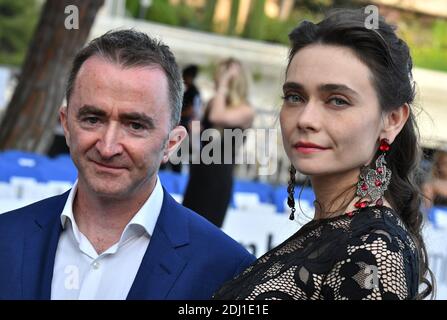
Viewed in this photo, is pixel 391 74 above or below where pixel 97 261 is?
above

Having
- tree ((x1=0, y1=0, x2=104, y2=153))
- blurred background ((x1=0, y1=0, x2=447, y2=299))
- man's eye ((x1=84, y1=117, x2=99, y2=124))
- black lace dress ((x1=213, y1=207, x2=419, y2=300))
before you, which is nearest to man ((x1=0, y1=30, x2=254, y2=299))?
man's eye ((x1=84, y1=117, x2=99, y2=124))

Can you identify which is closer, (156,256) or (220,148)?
(156,256)

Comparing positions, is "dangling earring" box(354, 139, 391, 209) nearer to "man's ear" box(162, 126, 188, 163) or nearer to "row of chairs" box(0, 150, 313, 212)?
"man's ear" box(162, 126, 188, 163)

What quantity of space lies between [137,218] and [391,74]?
79cm

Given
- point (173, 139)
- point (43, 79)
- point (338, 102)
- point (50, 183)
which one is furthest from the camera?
point (43, 79)

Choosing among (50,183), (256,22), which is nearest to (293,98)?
(50,183)

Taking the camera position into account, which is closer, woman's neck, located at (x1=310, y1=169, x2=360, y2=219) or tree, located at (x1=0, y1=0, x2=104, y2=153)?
woman's neck, located at (x1=310, y1=169, x2=360, y2=219)

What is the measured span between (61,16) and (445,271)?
15.6 feet

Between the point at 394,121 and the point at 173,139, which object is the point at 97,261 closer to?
the point at 173,139

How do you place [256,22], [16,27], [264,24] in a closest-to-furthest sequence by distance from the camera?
1. [256,22]
2. [264,24]
3. [16,27]

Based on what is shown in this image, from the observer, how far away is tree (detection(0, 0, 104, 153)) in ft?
35.1

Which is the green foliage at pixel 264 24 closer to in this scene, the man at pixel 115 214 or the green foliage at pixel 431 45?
the green foliage at pixel 431 45

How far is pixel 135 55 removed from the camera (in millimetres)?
2805
